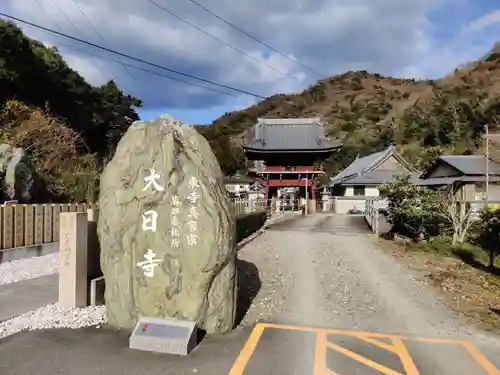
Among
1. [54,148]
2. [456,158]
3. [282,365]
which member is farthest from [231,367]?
[456,158]

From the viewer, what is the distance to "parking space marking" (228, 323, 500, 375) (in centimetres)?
479

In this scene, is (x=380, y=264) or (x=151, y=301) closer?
(x=151, y=301)

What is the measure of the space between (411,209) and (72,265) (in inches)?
480

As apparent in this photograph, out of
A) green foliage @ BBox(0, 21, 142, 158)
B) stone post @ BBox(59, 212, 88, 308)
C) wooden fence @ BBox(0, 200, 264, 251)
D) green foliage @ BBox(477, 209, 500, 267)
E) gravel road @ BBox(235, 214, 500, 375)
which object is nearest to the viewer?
gravel road @ BBox(235, 214, 500, 375)

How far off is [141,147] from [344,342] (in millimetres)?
3875

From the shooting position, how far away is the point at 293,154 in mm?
35594

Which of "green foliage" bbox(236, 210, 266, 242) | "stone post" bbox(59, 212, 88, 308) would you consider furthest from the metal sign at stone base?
"green foliage" bbox(236, 210, 266, 242)

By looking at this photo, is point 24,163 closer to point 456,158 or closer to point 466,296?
point 466,296

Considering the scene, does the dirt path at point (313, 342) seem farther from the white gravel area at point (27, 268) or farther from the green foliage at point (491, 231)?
the green foliage at point (491, 231)

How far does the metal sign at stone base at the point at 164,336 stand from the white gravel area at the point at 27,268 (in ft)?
15.3

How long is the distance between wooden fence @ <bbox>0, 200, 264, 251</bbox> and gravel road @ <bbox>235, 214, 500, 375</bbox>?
2.50 meters

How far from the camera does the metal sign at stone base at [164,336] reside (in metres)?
5.04

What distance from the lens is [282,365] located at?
4844 mm

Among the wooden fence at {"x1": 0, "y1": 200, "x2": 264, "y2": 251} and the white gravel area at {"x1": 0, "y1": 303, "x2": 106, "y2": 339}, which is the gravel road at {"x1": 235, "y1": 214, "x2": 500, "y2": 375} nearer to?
the white gravel area at {"x1": 0, "y1": 303, "x2": 106, "y2": 339}
